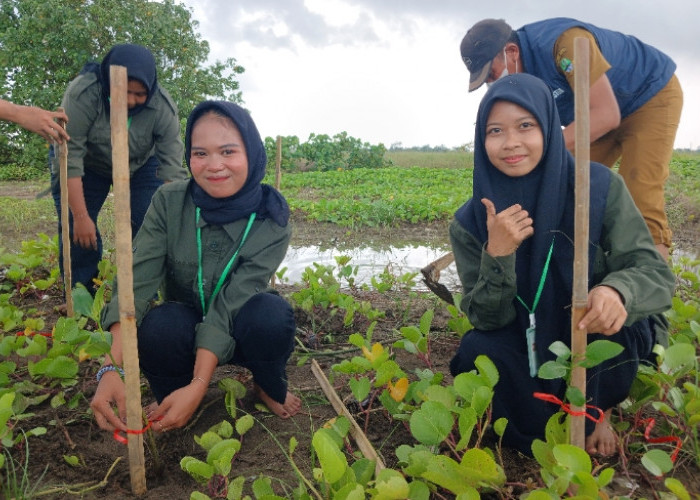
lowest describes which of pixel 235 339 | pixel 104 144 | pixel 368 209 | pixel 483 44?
pixel 235 339

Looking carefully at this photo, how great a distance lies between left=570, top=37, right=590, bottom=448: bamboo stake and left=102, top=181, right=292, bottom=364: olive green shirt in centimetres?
103

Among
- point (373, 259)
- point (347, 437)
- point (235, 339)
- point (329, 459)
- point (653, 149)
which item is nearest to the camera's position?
point (329, 459)

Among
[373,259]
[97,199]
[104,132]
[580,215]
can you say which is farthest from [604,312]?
[373,259]

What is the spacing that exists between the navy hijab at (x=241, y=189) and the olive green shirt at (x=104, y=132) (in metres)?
1.22

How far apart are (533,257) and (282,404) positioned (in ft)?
3.15

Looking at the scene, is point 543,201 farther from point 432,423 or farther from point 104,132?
point 104,132

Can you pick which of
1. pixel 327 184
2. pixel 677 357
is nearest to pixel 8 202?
pixel 327 184

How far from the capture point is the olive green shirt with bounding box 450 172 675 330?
143cm

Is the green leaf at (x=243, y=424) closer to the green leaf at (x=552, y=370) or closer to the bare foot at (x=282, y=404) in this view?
the bare foot at (x=282, y=404)

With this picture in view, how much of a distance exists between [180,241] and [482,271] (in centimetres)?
99

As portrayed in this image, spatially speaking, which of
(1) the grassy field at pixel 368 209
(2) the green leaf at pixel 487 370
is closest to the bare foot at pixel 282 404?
(2) the green leaf at pixel 487 370

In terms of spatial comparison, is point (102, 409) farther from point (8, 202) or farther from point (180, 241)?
point (8, 202)

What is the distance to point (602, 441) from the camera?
161 centimetres

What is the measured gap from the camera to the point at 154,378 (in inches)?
72.6
